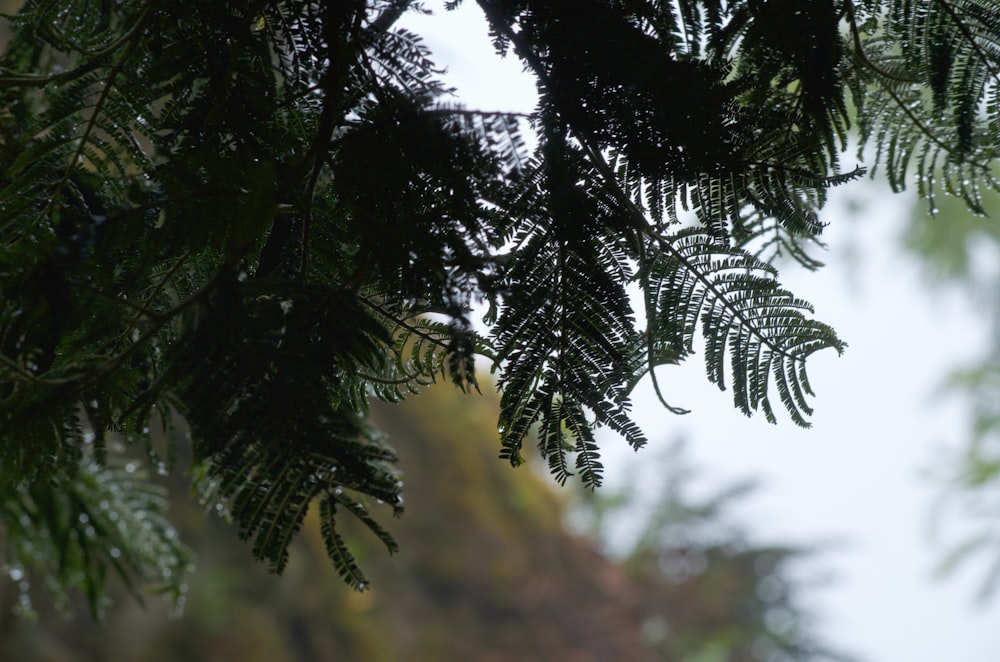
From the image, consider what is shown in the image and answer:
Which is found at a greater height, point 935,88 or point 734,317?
point 935,88

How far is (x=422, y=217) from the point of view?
0.70 metres

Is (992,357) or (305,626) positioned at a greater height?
(992,357)

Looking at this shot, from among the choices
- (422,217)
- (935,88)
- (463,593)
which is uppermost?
(463,593)

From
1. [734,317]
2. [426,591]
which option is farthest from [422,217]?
[426,591]

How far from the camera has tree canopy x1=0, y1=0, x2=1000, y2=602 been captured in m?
0.68

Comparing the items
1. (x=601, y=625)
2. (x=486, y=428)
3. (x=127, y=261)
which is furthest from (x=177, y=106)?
(x=601, y=625)

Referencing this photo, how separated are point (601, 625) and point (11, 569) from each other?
6.14 m

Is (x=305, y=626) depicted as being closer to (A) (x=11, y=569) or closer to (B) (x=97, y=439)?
(A) (x=11, y=569)

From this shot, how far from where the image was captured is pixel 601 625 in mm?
7004

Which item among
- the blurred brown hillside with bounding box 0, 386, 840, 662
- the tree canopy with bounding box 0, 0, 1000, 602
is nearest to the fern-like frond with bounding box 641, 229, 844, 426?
the tree canopy with bounding box 0, 0, 1000, 602

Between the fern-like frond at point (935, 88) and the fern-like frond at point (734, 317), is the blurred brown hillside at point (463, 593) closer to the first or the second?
the fern-like frond at point (734, 317)

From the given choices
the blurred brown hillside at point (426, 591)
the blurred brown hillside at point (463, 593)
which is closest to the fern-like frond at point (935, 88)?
the blurred brown hillside at point (463, 593)

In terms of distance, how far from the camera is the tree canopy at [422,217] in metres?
0.68

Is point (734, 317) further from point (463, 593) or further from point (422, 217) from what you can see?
point (463, 593)
